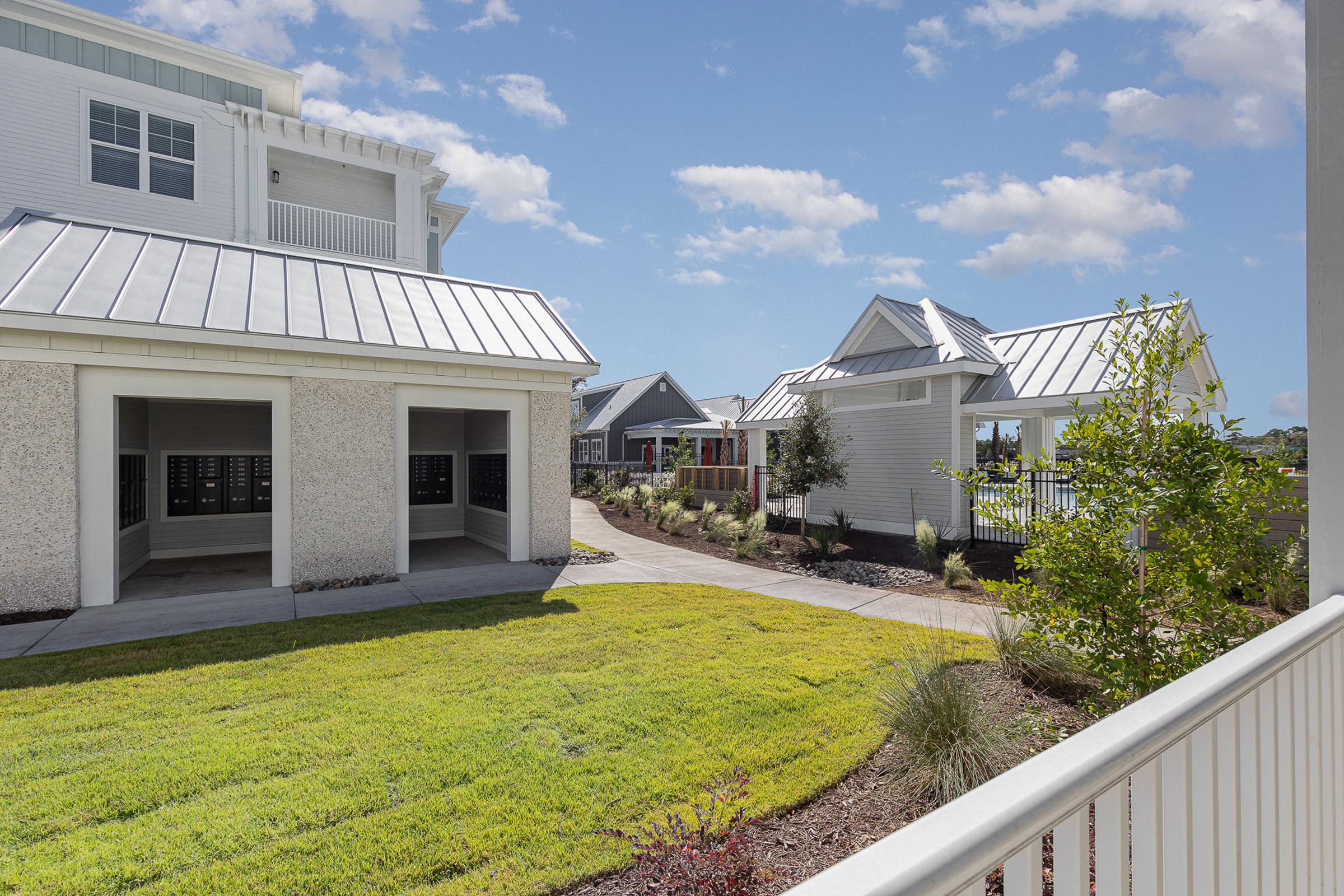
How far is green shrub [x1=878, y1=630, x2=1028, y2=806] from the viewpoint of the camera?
3768mm

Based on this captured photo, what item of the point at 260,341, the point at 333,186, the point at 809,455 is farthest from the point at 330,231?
the point at 809,455

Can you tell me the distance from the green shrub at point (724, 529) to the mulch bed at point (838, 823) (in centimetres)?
926

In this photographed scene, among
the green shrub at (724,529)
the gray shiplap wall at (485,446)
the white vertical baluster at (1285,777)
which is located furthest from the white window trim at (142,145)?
the white vertical baluster at (1285,777)

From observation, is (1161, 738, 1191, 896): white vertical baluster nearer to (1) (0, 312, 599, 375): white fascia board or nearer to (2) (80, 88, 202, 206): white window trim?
(1) (0, 312, 599, 375): white fascia board

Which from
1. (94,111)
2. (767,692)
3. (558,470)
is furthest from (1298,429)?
(94,111)

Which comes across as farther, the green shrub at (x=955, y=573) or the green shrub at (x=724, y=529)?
the green shrub at (x=724, y=529)

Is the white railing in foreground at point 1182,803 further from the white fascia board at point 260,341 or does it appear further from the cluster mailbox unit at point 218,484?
the cluster mailbox unit at point 218,484

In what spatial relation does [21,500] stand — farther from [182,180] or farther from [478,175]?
[478,175]

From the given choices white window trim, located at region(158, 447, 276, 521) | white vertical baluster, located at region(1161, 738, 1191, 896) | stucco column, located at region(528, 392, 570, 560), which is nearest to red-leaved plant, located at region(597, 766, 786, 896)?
white vertical baluster, located at region(1161, 738, 1191, 896)

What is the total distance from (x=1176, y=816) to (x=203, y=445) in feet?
49.4

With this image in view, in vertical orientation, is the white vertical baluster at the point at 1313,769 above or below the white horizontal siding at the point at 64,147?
below

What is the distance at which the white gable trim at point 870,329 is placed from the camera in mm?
15055

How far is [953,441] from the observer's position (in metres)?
13.9

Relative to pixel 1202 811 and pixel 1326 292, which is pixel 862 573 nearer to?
pixel 1326 292
